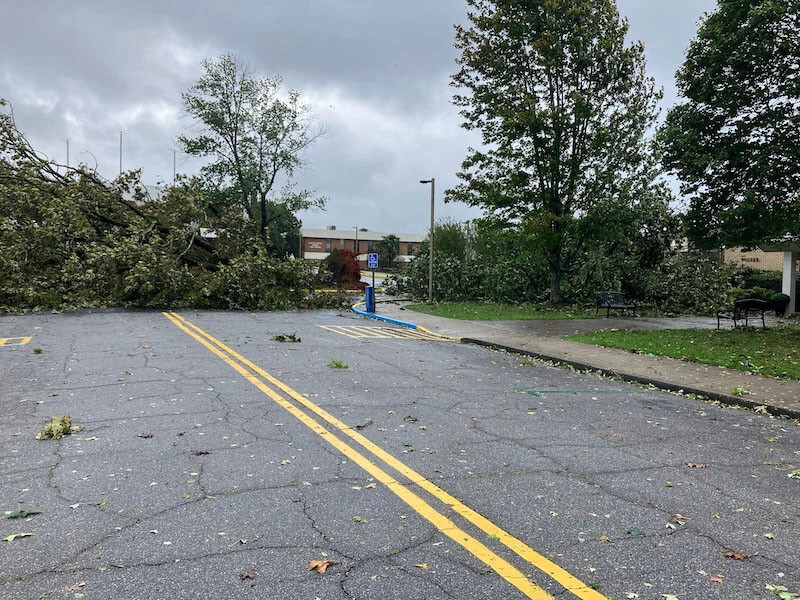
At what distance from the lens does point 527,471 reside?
15.7 ft

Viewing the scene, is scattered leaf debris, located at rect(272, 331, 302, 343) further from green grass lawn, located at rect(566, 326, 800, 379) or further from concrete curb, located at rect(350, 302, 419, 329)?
green grass lawn, located at rect(566, 326, 800, 379)

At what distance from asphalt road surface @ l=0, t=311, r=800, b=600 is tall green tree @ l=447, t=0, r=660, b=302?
15.2 m

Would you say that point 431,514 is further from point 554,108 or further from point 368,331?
point 554,108

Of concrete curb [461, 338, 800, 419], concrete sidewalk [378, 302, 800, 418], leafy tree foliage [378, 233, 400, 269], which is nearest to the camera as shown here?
concrete curb [461, 338, 800, 419]

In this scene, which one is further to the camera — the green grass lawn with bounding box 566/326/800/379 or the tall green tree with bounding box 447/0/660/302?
the tall green tree with bounding box 447/0/660/302

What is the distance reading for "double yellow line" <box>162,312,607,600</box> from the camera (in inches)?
120

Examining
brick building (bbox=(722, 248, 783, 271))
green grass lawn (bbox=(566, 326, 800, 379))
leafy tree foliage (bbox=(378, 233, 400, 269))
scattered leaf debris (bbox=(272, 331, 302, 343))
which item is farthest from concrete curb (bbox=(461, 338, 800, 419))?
leafy tree foliage (bbox=(378, 233, 400, 269))

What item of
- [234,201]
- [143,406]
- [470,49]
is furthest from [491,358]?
[234,201]

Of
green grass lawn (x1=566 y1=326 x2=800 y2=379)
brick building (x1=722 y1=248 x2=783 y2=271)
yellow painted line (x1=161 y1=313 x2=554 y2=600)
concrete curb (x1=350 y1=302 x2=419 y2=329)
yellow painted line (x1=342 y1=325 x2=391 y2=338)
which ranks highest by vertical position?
brick building (x1=722 y1=248 x2=783 y2=271)

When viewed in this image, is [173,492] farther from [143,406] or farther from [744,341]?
[744,341]

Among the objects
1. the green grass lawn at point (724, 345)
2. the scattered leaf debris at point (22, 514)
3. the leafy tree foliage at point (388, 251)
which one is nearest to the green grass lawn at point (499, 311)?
the green grass lawn at point (724, 345)

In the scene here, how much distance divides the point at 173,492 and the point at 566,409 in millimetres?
4698

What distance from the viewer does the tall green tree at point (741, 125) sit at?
13.2m

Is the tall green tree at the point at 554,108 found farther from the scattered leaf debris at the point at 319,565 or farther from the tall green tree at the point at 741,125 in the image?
the scattered leaf debris at the point at 319,565
